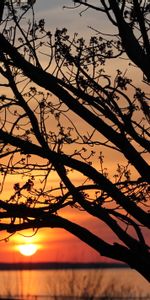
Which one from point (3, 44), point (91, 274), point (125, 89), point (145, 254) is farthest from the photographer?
point (91, 274)

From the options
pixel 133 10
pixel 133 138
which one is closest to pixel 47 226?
pixel 133 138

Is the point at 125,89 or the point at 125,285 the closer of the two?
the point at 125,89

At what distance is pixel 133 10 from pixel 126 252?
4494 millimetres

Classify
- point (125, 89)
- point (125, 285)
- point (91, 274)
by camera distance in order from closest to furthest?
1. point (125, 89)
2. point (91, 274)
3. point (125, 285)

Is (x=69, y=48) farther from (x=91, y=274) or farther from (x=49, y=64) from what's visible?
(x=91, y=274)

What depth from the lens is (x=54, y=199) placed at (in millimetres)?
15094

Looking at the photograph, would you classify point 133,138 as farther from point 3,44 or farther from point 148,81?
point 3,44

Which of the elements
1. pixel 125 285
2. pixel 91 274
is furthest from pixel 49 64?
pixel 125 285

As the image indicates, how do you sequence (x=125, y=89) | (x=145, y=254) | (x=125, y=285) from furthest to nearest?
(x=125, y=285), (x=125, y=89), (x=145, y=254)

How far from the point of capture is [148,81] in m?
13.9

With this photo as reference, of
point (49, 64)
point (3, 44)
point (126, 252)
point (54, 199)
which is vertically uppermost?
point (49, 64)

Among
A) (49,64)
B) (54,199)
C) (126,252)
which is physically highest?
(49,64)

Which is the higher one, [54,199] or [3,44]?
[3,44]

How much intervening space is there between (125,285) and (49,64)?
18119 millimetres
